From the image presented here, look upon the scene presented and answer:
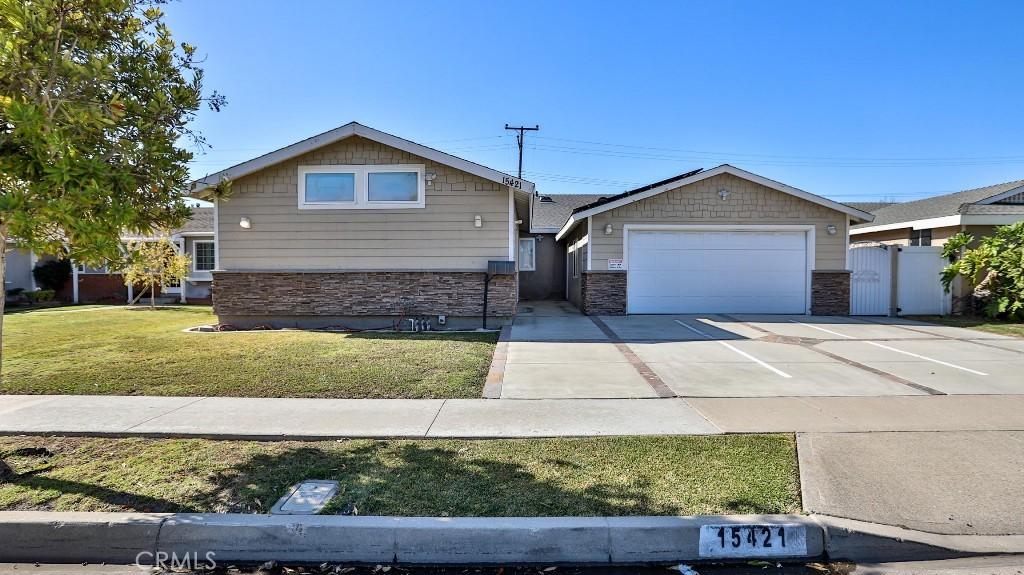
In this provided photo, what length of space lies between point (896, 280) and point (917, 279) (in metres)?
0.56

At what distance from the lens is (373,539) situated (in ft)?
10.2

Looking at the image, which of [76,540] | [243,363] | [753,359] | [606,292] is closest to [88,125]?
[76,540]

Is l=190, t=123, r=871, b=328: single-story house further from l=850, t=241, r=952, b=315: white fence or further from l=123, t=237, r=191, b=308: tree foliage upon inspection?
l=850, t=241, r=952, b=315: white fence

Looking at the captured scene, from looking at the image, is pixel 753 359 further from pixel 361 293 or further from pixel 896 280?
pixel 896 280

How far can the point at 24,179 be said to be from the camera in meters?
3.56

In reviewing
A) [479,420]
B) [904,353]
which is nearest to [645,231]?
[904,353]

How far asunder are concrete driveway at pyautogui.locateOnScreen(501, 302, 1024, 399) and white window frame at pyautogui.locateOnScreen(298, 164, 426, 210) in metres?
3.95

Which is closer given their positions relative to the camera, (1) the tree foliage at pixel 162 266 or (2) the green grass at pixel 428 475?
(2) the green grass at pixel 428 475

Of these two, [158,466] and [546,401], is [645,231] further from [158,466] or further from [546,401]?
[158,466]

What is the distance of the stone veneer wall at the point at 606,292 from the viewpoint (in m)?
13.9

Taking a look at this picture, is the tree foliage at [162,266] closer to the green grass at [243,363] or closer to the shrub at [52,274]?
the green grass at [243,363]

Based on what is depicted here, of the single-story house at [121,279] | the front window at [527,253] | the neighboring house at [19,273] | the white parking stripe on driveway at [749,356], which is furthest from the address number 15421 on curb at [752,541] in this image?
the neighboring house at [19,273]

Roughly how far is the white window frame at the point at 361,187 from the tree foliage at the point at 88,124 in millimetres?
6949

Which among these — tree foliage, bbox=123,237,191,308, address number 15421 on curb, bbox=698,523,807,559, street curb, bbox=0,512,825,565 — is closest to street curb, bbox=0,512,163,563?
street curb, bbox=0,512,825,565
